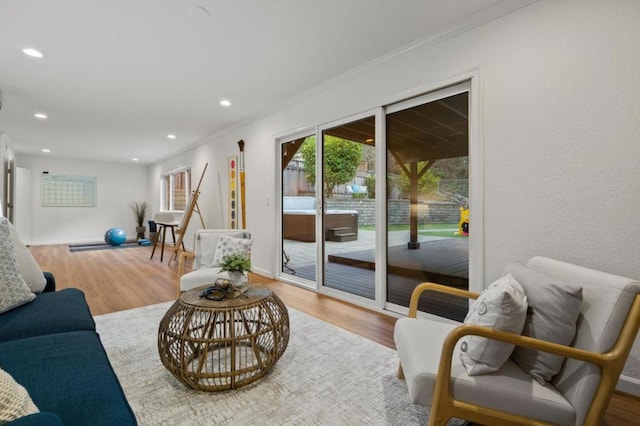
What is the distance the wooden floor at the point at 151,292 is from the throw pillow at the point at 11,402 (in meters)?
2.14

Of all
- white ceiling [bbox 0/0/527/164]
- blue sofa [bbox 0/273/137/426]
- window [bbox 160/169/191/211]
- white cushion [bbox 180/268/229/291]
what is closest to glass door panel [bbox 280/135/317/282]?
white ceiling [bbox 0/0/527/164]

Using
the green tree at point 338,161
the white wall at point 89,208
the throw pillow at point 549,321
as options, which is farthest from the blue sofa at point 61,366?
the white wall at point 89,208

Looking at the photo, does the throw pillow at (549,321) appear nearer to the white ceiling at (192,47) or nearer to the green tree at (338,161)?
the white ceiling at (192,47)

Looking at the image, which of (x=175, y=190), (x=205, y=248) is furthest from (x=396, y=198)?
(x=175, y=190)

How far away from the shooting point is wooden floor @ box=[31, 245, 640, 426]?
2.50m

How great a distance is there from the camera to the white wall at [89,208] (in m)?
8.55

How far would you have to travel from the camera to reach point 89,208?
9328 mm

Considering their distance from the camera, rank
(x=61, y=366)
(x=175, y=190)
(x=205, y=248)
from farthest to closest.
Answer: (x=175, y=190), (x=205, y=248), (x=61, y=366)

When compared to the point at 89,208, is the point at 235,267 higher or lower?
lower

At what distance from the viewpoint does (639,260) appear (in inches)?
68.7

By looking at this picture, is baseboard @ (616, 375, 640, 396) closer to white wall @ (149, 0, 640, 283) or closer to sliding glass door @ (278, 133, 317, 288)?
white wall @ (149, 0, 640, 283)

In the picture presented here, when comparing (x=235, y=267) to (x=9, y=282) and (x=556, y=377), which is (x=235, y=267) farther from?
(x=556, y=377)

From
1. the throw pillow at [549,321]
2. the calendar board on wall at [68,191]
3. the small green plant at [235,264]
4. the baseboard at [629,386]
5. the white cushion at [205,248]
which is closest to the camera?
the throw pillow at [549,321]

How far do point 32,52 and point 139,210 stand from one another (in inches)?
313
